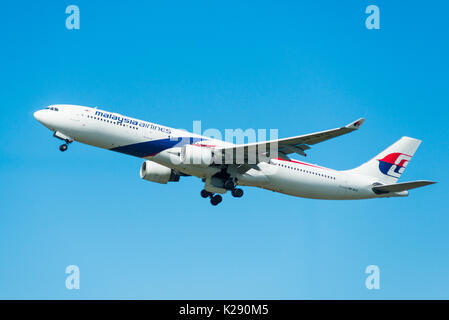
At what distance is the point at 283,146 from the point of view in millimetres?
34000

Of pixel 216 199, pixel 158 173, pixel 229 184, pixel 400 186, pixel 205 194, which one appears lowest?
pixel 216 199

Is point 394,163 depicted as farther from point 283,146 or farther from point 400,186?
point 283,146

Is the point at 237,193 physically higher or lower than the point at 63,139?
lower

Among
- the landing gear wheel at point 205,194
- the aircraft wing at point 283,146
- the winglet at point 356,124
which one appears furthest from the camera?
the landing gear wheel at point 205,194

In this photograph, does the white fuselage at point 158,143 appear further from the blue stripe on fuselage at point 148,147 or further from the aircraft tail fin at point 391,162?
the aircraft tail fin at point 391,162

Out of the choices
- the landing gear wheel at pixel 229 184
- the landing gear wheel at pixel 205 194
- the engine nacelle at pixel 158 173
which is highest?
the engine nacelle at pixel 158 173

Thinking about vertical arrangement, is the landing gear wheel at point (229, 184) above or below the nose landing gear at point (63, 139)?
below

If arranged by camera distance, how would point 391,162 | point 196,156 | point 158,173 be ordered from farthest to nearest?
point 391,162 < point 158,173 < point 196,156

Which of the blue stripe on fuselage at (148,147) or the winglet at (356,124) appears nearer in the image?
the winglet at (356,124)

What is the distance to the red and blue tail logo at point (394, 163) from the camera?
42.9 m

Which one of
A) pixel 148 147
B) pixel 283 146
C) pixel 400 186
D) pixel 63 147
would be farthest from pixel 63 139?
pixel 400 186

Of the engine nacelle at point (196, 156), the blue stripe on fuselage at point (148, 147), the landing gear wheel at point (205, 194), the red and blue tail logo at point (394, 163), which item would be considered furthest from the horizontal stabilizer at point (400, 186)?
the blue stripe on fuselage at point (148, 147)

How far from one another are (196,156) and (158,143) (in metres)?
2.68

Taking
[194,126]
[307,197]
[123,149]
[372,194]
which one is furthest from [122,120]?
[372,194]
